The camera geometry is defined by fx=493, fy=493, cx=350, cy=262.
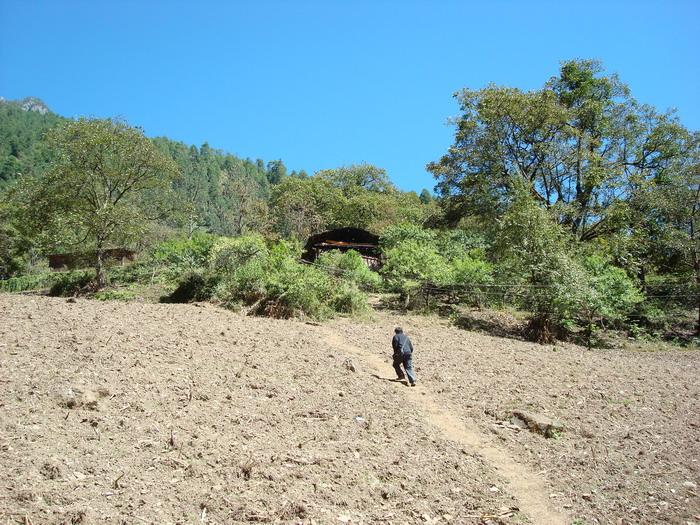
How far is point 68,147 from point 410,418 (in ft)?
59.4

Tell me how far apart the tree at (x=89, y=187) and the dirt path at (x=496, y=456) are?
14095 millimetres

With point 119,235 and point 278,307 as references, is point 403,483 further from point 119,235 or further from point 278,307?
point 119,235

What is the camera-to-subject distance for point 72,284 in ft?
69.6

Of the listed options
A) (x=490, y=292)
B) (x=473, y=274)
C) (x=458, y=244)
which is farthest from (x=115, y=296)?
(x=458, y=244)

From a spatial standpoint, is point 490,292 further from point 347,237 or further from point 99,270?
point 347,237

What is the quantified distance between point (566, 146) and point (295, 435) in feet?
71.3

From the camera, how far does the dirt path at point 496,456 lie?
5.92 metres

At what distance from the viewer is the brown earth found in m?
5.00

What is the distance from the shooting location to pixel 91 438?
5.58 metres

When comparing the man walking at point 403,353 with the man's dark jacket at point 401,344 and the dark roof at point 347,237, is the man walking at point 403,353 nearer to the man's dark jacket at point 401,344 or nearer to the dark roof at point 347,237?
the man's dark jacket at point 401,344

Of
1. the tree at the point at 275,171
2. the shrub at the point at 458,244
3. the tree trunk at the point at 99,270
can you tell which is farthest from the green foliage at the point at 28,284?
the tree at the point at 275,171

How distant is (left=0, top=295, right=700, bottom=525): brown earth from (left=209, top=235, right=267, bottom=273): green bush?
5433 millimetres

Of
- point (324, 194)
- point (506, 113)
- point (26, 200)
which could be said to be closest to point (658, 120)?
point (506, 113)

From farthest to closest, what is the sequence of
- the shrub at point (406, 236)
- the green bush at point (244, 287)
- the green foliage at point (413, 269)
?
the shrub at point (406, 236) < the green foliage at point (413, 269) < the green bush at point (244, 287)
